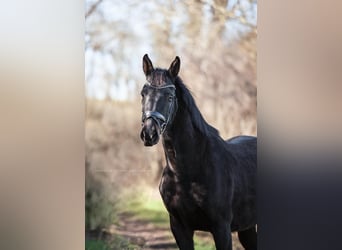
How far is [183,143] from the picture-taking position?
8.13 ft

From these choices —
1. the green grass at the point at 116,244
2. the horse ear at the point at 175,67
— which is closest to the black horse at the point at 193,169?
the horse ear at the point at 175,67

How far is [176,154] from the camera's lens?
8.09 ft

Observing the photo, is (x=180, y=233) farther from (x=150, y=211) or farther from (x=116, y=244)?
(x=116, y=244)

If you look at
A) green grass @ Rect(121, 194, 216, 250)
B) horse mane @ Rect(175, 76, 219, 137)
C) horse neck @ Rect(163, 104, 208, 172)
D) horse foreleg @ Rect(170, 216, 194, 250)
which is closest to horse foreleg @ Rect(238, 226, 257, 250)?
green grass @ Rect(121, 194, 216, 250)

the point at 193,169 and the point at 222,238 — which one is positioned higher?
the point at 193,169

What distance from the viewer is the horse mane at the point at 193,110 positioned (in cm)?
245

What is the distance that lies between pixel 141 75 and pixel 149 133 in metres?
0.33

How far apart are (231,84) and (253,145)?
36cm

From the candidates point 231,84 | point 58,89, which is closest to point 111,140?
point 58,89

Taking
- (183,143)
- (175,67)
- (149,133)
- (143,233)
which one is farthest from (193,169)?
(175,67)

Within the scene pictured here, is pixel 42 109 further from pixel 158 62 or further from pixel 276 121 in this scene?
pixel 276 121

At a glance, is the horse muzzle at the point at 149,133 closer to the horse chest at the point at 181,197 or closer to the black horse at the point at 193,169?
the black horse at the point at 193,169

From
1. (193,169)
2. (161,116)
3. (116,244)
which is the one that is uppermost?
(161,116)

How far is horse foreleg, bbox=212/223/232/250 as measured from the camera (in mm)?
2426
